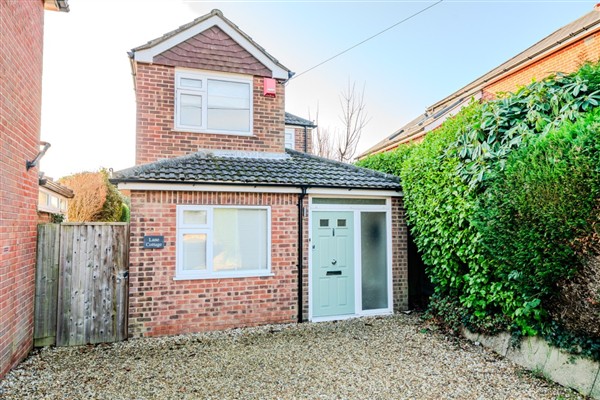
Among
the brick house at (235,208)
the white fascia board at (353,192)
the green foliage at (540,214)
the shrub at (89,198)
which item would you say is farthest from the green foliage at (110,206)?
the green foliage at (540,214)

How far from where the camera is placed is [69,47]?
931cm

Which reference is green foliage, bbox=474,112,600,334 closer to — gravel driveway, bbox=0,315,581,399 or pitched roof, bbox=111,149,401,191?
gravel driveway, bbox=0,315,581,399

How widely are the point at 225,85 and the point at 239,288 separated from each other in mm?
4592

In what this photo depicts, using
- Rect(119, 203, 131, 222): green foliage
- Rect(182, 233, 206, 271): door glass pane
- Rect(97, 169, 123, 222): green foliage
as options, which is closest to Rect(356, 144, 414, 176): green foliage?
Rect(182, 233, 206, 271): door glass pane

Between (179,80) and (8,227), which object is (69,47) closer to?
(179,80)

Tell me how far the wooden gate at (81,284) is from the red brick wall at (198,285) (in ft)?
0.82

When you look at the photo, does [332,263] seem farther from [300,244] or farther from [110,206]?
[110,206]

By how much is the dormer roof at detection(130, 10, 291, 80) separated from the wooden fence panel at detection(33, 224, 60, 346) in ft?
13.2

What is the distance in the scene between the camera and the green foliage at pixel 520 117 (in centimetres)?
496

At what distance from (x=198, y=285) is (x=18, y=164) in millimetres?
3398

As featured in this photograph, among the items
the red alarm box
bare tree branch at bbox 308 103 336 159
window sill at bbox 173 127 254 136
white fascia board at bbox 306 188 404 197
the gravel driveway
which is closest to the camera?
the gravel driveway

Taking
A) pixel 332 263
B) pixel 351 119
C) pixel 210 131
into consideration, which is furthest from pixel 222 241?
pixel 351 119

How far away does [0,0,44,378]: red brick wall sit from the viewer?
14.9 feet

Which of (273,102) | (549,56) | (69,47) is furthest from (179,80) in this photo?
(549,56)
